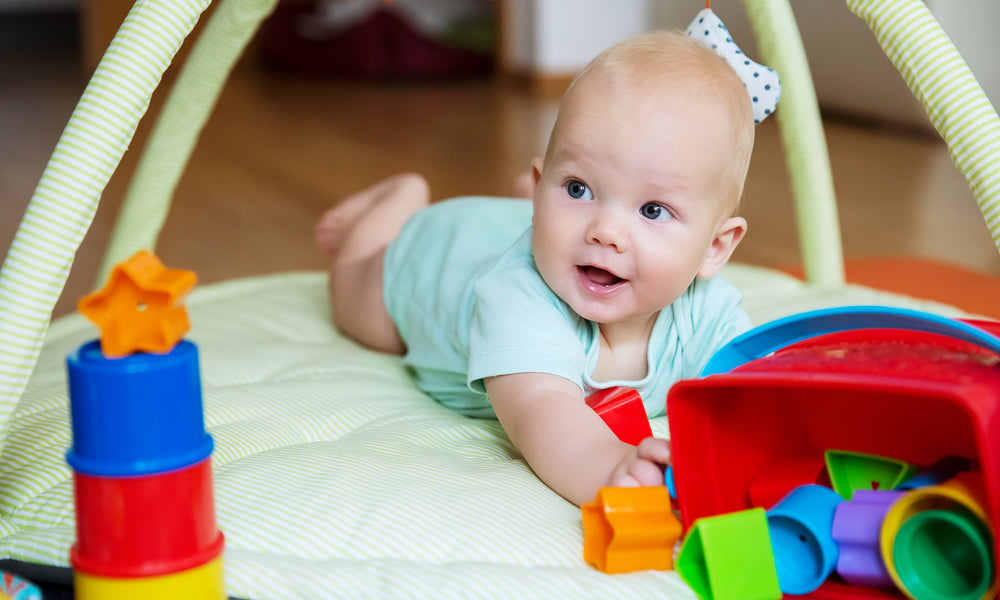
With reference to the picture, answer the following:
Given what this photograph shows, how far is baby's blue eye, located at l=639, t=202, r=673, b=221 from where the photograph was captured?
2.38 feet

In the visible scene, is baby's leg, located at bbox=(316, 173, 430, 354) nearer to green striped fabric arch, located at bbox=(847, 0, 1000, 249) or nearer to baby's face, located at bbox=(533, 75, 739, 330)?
baby's face, located at bbox=(533, 75, 739, 330)

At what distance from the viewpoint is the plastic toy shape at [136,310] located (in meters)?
0.50

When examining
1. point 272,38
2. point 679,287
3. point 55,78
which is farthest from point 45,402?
point 272,38

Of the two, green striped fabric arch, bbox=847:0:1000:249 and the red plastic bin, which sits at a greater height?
green striped fabric arch, bbox=847:0:1000:249

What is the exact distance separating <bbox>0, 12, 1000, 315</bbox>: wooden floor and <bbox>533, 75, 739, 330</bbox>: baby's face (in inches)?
23.8

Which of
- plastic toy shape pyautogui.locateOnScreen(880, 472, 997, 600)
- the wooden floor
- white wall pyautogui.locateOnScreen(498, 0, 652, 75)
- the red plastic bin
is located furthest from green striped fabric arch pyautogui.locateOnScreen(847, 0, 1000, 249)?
white wall pyautogui.locateOnScreen(498, 0, 652, 75)

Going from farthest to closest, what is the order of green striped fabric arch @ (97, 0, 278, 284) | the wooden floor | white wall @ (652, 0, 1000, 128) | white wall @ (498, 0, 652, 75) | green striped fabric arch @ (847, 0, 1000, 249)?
1. white wall @ (498, 0, 652, 75)
2. the wooden floor
3. white wall @ (652, 0, 1000, 128)
4. green striped fabric arch @ (97, 0, 278, 284)
5. green striped fabric arch @ (847, 0, 1000, 249)

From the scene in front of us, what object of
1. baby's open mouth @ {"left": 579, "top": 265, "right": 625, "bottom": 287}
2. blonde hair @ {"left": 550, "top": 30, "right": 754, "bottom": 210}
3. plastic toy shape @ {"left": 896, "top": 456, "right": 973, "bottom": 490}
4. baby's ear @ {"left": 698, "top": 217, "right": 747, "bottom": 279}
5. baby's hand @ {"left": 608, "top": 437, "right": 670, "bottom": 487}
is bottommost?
baby's hand @ {"left": 608, "top": 437, "right": 670, "bottom": 487}

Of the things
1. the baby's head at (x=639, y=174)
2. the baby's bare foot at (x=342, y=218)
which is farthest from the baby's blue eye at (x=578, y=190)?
the baby's bare foot at (x=342, y=218)

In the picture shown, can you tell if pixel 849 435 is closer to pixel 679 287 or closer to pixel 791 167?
pixel 679 287

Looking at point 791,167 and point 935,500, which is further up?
point 791,167

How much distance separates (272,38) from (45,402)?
11.4 ft

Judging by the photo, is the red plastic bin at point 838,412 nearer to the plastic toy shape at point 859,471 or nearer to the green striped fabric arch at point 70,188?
the plastic toy shape at point 859,471

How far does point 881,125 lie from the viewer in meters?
2.86
